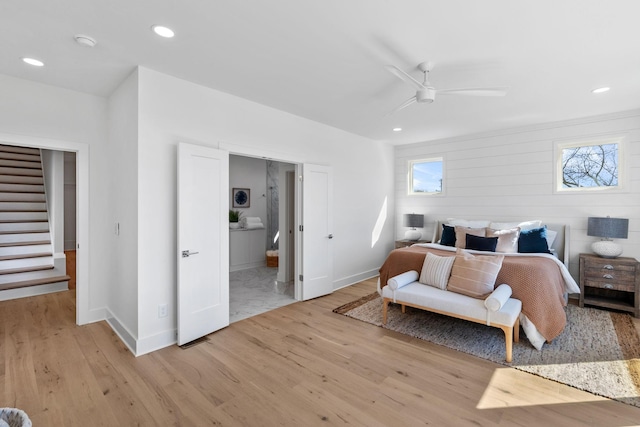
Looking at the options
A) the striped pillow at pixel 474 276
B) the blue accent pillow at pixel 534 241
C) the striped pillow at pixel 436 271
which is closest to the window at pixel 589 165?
the blue accent pillow at pixel 534 241

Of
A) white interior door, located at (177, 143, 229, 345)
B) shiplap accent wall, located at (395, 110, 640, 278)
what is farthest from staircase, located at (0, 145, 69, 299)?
shiplap accent wall, located at (395, 110, 640, 278)

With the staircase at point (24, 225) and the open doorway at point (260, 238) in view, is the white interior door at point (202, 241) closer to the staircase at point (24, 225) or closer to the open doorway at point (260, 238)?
the open doorway at point (260, 238)

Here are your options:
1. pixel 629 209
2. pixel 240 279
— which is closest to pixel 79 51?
pixel 240 279

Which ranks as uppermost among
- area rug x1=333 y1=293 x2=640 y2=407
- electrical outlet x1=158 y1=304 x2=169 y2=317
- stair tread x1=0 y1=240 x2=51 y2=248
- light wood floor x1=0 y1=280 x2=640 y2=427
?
stair tread x1=0 y1=240 x2=51 y2=248

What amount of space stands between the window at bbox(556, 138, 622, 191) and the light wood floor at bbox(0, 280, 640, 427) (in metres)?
3.47

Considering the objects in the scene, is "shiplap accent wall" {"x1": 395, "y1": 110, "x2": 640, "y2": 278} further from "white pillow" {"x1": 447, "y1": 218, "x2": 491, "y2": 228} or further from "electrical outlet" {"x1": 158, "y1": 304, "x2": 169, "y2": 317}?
"electrical outlet" {"x1": 158, "y1": 304, "x2": 169, "y2": 317}

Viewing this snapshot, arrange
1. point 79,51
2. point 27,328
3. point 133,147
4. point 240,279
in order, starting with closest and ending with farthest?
point 79,51
point 133,147
point 27,328
point 240,279

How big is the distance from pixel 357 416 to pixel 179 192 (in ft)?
8.11

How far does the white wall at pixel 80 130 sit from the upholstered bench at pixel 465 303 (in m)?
3.44

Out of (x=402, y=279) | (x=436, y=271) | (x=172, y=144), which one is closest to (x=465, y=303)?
(x=436, y=271)

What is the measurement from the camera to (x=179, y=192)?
2936 millimetres

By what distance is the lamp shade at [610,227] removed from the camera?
12.6 ft

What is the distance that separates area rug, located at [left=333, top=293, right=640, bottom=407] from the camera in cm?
238

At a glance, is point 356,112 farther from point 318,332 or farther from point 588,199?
point 588,199
